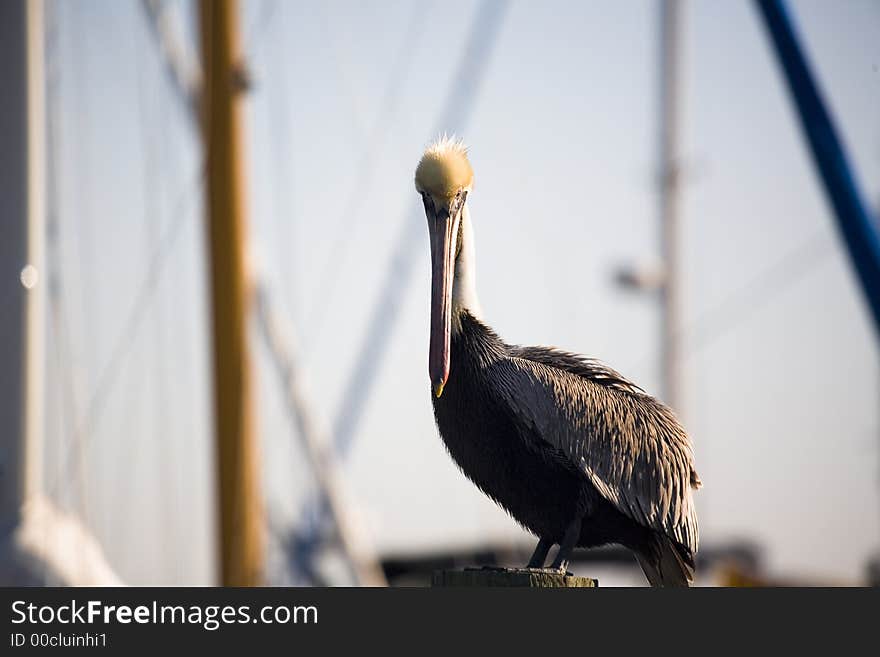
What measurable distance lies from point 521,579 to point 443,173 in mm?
1581

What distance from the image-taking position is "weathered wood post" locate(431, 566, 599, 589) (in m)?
5.49

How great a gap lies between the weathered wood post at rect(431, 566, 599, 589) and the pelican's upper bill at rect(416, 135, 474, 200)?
1446mm

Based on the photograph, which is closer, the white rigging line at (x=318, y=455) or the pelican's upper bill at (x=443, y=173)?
the pelican's upper bill at (x=443, y=173)

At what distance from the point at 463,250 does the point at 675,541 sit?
1421mm

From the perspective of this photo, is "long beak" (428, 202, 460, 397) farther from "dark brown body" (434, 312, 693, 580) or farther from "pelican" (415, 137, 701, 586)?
"dark brown body" (434, 312, 693, 580)

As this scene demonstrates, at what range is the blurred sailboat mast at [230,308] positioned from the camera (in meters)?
12.1

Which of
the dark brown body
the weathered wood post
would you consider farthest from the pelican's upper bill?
the weathered wood post

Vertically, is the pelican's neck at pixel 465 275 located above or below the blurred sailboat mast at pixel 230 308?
below

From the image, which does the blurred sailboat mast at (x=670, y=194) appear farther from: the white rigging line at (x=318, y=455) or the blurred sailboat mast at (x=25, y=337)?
the blurred sailboat mast at (x=25, y=337)

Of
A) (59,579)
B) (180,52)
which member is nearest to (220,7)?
(180,52)

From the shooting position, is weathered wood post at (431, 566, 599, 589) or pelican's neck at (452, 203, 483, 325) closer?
weathered wood post at (431, 566, 599, 589)

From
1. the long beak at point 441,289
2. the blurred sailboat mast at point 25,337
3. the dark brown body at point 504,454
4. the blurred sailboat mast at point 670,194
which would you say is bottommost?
the dark brown body at point 504,454

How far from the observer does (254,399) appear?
1241 cm

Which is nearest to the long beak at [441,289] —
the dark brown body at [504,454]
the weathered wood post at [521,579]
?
the dark brown body at [504,454]
